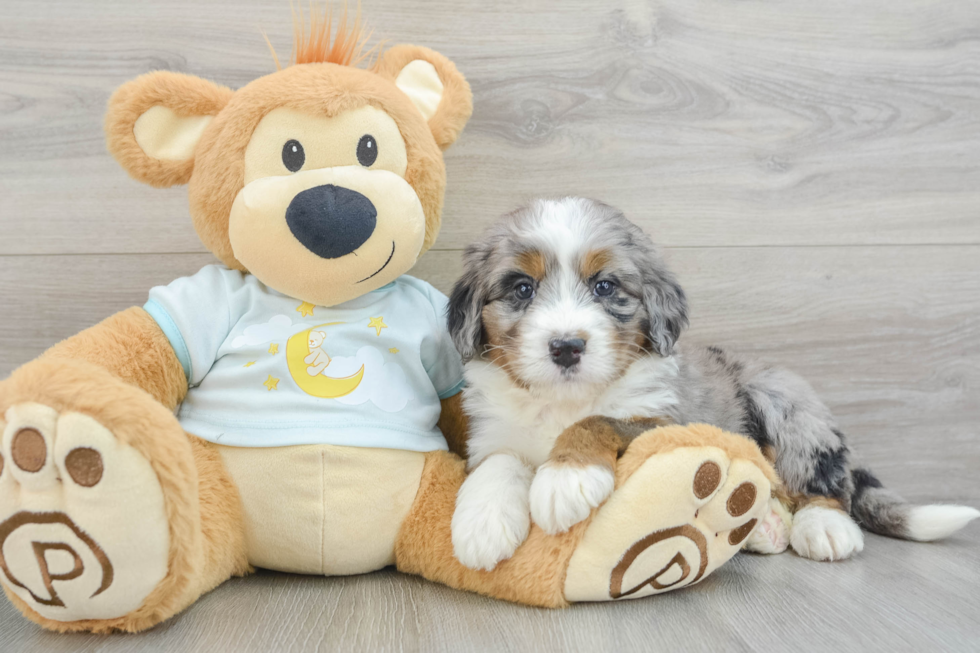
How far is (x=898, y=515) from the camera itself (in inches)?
80.1

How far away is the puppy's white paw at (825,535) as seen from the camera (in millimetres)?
1863

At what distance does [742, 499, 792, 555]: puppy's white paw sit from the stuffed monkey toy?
0.40 meters

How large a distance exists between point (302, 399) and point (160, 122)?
2.48ft

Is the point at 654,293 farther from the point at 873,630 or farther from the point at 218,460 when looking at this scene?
the point at 218,460

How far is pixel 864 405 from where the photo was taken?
2525 mm

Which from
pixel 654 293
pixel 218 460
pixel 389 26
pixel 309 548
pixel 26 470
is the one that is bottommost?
pixel 309 548

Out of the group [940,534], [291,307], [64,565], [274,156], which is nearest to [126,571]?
[64,565]

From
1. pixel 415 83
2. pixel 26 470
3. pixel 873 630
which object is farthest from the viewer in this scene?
pixel 415 83

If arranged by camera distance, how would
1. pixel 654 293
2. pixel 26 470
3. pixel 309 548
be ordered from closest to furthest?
pixel 26 470
pixel 309 548
pixel 654 293

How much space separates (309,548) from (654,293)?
1022 mm

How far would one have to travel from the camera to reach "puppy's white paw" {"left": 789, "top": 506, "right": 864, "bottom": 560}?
186 cm

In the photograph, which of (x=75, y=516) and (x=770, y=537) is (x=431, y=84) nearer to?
(x=75, y=516)

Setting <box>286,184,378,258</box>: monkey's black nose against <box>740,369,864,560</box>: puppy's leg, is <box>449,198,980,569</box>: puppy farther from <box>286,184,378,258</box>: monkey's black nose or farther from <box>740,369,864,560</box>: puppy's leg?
<box>286,184,378,258</box>: monkey's black nose

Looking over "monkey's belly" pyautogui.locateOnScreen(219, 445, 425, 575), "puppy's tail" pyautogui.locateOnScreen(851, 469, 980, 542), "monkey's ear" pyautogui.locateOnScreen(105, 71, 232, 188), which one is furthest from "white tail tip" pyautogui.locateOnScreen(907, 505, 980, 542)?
"monkey's ear" pyautogui.locateOnScreen(105, 71, 232, 188)
